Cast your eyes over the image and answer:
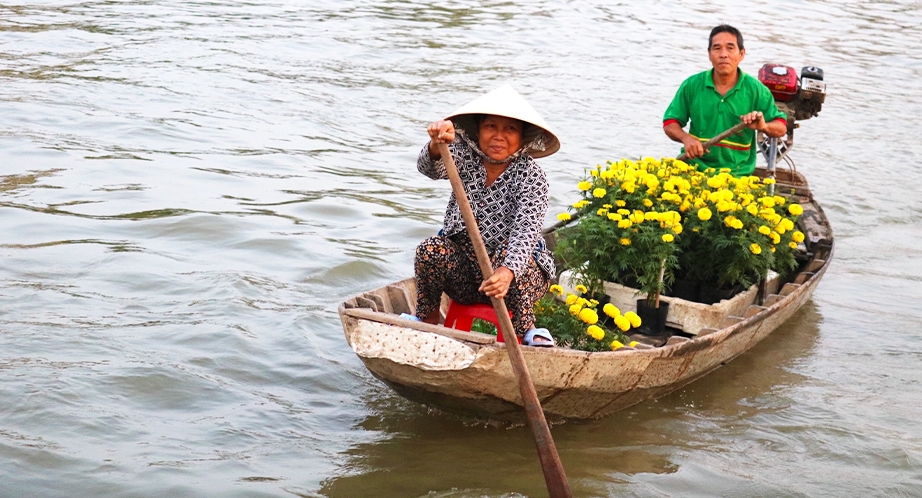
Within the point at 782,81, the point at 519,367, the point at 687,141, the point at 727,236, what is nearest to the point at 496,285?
the point at 519,367

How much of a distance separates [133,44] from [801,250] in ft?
28.4

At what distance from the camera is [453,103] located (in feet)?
37.5

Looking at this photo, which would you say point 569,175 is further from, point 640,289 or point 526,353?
point 526,353

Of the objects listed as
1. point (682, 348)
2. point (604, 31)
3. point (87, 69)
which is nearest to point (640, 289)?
point (682, 348)

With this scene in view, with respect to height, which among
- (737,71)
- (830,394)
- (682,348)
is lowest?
(830,394)

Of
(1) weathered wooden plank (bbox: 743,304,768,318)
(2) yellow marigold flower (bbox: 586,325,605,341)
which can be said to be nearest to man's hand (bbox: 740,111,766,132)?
(1) weathered wooden plank (bbox: 743,304,768,318)

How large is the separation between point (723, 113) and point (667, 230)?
1.37m

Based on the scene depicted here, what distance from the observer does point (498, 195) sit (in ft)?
14.6

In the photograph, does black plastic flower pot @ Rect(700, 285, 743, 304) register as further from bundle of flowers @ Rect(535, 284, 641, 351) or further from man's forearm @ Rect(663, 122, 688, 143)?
man's forearm @ Rect(663, 122, 688, 143)

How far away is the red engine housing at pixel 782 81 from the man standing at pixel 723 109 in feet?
2.84

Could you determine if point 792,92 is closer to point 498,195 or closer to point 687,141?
point 687,141

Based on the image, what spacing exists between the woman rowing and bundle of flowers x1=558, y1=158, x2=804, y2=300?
670 mm

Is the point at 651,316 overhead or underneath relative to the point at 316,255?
overhead

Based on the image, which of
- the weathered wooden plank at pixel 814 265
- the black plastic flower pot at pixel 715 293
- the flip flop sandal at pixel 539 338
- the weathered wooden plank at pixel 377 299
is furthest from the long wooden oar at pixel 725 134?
the weathered wooden plank at pixel 377 299
